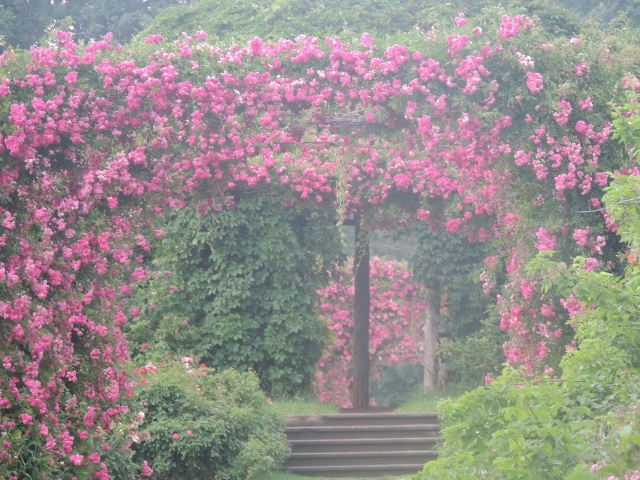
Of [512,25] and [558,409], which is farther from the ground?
[512,25]

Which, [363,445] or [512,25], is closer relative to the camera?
[512,25]

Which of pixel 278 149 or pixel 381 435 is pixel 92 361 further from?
pixel 381 435

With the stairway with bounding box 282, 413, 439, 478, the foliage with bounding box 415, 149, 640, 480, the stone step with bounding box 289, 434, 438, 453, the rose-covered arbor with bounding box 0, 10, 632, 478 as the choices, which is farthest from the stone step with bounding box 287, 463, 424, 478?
the foliage with bounding box 415, 149, 640, 480

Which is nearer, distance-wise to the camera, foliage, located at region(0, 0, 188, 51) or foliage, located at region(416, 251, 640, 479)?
foliage, located at region(416, 251, 640, 479)

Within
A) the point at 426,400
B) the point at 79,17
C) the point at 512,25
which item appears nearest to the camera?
the point at 512,25

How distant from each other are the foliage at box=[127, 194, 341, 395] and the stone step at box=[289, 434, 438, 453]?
157cm

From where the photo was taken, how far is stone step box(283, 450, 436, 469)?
439 inches

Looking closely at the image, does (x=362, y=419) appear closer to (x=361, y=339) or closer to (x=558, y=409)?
(x=361, y=339)

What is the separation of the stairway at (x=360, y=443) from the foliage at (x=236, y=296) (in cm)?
124

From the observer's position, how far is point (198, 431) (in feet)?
28.2

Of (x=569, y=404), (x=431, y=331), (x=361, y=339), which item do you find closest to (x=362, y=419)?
(x=361, y=339)

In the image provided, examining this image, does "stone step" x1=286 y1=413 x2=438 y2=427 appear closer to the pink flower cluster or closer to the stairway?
the stairway

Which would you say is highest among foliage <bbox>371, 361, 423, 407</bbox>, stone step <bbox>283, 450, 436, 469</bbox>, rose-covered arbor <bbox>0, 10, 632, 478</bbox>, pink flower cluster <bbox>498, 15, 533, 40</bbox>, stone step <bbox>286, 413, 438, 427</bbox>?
pink flower cluster <bbox>498, 15, 533, 40</bbox>

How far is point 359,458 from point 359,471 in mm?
288
